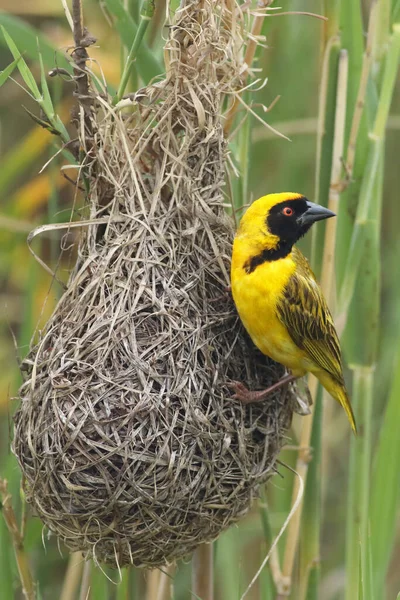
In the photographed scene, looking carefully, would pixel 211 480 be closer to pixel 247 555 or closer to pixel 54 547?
pixel 54 547

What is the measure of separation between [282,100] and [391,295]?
139cm

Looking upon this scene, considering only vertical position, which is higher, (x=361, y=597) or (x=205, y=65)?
(x=205, y=65)

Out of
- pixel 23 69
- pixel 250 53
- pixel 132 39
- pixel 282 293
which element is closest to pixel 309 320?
pixel 282 293

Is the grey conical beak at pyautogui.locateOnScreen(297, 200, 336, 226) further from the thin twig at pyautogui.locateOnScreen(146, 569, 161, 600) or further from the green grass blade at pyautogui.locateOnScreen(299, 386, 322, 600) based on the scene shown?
the thin twig at pyautogui.locateOnScreen(146, 569, 161, 600)

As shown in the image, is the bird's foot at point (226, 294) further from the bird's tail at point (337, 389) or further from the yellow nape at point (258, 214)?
the bird's tail at point (337, 389)

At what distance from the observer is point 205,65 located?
9.43 feet

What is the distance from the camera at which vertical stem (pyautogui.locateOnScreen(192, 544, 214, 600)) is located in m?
3.23

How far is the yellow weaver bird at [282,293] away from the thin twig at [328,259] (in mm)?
141

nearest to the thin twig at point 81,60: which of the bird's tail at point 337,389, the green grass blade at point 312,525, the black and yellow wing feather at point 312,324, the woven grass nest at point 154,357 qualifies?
the woven grass nest at point 154,357

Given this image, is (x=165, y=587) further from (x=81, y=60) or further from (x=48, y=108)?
(x=81, y=60)

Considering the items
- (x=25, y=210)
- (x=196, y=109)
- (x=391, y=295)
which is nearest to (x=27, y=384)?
(x=196, y=109)

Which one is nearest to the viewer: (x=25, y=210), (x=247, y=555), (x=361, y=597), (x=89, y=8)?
(x=361, y=597)

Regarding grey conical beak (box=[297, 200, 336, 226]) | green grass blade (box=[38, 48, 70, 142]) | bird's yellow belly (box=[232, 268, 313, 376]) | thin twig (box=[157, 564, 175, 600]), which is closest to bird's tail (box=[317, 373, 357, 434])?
bird's yellow belly (box=[232, 268, 313, 376])

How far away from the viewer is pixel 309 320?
3076 mm
